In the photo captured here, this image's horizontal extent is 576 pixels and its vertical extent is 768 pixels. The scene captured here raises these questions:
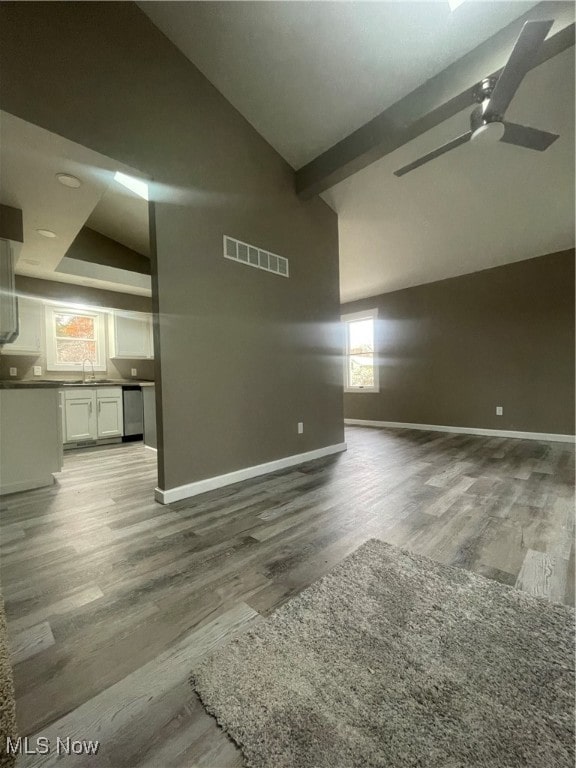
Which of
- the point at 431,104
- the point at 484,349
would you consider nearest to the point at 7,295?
the point at 431,104

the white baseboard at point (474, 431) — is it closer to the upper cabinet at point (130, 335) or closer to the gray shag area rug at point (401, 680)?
the gray shag area rug at point (401, 680)

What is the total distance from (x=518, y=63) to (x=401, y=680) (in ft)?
9.47

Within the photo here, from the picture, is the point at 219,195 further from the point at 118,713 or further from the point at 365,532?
the point at 118,713

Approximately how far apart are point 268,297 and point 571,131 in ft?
10.0

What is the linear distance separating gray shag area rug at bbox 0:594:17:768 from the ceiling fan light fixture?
3.44 metres

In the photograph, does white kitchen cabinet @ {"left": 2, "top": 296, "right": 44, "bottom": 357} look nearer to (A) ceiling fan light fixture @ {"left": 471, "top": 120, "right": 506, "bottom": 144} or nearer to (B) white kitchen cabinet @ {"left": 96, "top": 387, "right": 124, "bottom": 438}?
(B) white kitchen cabinet @ {"left": 96, "top": 387, "right": 124, "bottom": 438}

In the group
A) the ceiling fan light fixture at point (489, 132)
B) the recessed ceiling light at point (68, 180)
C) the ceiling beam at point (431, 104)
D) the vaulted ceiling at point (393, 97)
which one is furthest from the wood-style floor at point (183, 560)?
the vaulted ceiling at point (393, 97)

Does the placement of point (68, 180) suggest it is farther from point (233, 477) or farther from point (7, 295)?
point (233, 477)

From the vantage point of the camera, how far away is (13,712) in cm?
80

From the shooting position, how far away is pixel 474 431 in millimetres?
4809

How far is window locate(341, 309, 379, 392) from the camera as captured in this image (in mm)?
6064

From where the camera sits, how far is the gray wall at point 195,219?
1.80 m

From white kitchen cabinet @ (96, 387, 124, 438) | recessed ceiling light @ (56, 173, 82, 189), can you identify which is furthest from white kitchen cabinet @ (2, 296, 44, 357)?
recessed ceiling light @ (56, 173, 82, 189)

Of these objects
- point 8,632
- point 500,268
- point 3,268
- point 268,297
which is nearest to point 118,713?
point 8,632
